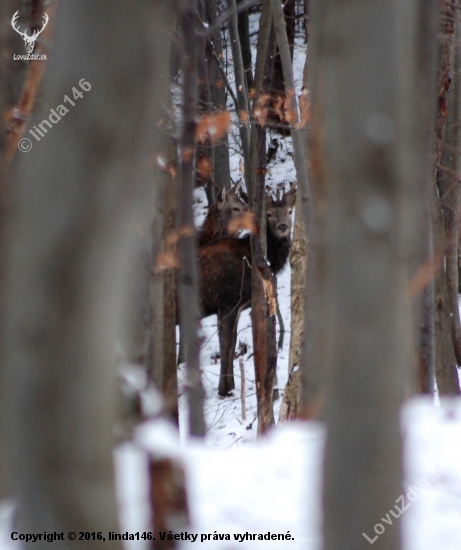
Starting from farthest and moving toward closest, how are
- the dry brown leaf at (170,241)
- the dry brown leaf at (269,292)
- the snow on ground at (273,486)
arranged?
the dry brown leaf at (269,292)
the dry brown leaf at (170,241)
the snow on ground at (273,486)

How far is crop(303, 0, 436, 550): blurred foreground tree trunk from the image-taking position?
4.57ft

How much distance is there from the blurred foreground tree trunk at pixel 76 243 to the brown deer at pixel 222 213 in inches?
328

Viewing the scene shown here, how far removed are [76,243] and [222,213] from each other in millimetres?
9026

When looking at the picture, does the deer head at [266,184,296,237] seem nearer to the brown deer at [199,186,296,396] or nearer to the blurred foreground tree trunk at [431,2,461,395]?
the brown deer at [199,186,296,396]

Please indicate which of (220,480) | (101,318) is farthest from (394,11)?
(220,480)

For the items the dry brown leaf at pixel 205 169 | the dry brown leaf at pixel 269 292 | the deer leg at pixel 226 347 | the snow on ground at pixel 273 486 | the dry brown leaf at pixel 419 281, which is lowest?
the snow on ground at pixel 273 486

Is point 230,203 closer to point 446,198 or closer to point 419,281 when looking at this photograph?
point 446,198

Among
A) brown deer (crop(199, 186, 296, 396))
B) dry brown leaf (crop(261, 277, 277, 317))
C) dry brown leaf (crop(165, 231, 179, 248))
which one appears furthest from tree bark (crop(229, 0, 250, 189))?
dry brown leaf (crop(165, 231, 179, 248))

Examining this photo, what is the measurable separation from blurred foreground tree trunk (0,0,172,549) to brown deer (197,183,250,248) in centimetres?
833

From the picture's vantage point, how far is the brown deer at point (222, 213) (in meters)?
10.3

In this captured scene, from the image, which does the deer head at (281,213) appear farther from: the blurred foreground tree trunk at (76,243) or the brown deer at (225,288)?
the blurred foreground tree trunk at (76,243)

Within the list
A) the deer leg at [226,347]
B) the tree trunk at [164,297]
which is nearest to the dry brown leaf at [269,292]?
the tree trunk at [164,297]

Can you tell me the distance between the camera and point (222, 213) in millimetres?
10562

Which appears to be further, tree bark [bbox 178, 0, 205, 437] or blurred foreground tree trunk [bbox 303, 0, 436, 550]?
tree bark [bbox 178, 0, 205, 437]
